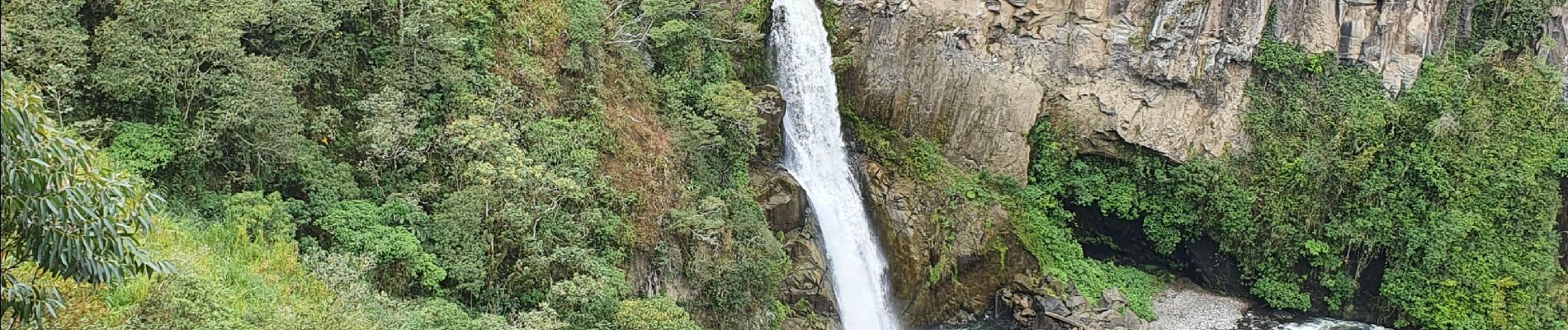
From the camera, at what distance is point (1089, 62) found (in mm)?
23688

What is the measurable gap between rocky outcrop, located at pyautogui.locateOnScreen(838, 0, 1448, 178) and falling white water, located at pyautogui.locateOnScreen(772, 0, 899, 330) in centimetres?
109

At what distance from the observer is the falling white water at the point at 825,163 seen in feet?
65.4

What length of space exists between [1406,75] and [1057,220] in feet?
24.4

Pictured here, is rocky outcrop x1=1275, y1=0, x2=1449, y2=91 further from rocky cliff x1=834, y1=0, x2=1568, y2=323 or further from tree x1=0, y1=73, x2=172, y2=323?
tree x1=0, y1=73, x2=172, y2=323

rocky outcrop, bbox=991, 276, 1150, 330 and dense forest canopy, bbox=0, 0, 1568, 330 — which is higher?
dense forest canopy, bbox=0, 0, 1568, 330

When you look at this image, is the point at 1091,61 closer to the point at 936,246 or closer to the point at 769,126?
the point at 936,246

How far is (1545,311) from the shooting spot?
21.8m

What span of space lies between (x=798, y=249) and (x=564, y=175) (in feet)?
17.8

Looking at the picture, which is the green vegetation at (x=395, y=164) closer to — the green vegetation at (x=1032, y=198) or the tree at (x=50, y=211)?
the tree at (x=50, y=211)

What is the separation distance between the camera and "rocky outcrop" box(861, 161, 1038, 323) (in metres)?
21.0

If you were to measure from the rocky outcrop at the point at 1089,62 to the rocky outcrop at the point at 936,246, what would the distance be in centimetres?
168

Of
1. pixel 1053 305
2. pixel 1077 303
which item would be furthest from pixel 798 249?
pixel 1077 303

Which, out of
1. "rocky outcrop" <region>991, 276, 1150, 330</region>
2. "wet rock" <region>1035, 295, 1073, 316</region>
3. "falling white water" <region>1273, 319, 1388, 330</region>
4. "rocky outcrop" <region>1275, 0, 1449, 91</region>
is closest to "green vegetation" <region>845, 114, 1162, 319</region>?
"rocky outcrop" <region>991, 276, 1150, 330</region>

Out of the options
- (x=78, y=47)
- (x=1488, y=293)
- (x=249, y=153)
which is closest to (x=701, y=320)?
(x=249, y=153)
